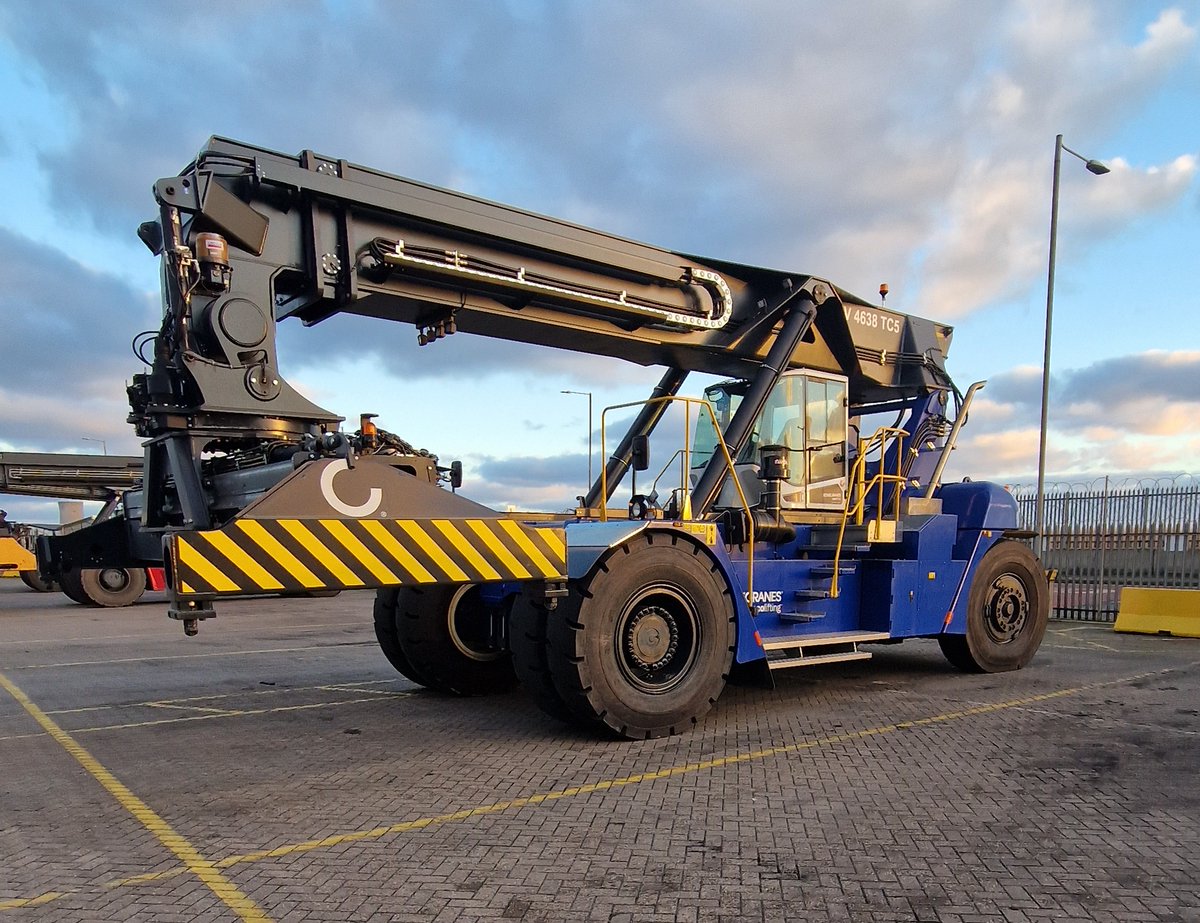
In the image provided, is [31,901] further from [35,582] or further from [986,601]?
[35,582]

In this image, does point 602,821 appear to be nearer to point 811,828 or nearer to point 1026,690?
point 811,828

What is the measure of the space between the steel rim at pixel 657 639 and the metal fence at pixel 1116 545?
1180cm

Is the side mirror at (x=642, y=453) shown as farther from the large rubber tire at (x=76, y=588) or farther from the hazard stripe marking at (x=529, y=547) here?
the large rubber tire at (x=76, y=588)

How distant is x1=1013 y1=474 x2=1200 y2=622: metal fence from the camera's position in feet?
50.3

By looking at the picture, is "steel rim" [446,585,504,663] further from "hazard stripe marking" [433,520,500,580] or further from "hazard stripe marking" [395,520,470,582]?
"hazard stripe marking" [395,520,470,582]

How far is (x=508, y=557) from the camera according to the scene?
5637 mm

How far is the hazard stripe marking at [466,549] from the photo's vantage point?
539 cm

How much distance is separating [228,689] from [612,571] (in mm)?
4737

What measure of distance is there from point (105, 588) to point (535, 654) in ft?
53.6

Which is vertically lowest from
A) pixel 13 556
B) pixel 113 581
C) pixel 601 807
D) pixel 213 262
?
pixel 113 581

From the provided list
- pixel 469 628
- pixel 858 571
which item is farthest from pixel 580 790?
pixel 858 571

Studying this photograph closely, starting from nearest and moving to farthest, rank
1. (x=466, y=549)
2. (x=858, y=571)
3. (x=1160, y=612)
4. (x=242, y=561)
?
(x=242, y=561), (x=466, y=549), (x=858, y=571), (x=1160, y=612)

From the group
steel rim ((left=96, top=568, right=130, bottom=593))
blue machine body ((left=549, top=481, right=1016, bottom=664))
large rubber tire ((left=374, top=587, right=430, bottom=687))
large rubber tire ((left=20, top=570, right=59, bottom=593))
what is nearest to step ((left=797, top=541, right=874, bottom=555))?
blue machine body ((left=549, top=481, right=1016, bottom=664))

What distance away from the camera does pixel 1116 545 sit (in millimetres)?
15820
